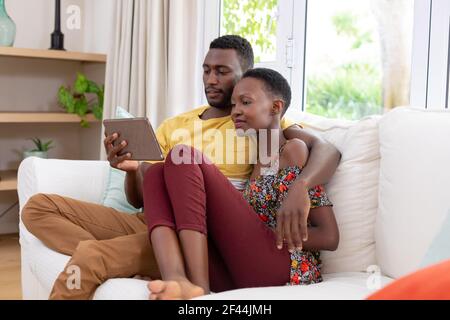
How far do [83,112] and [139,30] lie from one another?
0.72m

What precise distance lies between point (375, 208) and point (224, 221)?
1.45ft

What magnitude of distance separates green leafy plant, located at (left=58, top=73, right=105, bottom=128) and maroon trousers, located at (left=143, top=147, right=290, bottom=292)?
2204 mm

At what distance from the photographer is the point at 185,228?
58.9 inches

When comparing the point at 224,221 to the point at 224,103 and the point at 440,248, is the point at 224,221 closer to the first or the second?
the point at 440,248

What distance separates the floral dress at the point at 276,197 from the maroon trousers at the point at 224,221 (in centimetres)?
9

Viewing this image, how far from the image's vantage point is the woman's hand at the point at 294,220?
5.05 ft

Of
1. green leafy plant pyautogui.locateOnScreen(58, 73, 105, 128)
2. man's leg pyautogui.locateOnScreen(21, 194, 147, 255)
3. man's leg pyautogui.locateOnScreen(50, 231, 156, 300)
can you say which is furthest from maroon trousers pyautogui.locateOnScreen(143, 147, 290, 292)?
green leafy plant pyautogui.locateOnScreen(58, 73, 105, 128)

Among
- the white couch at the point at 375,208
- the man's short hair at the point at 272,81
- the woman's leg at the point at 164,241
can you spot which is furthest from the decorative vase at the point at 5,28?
the woman's leg at the point at 164,241

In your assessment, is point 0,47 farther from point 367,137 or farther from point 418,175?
point 418,175

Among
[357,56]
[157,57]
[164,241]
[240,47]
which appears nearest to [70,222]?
[164,241]

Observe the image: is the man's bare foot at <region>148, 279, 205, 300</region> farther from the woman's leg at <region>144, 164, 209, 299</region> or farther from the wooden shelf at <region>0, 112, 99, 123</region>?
the wooden shelf at <region>0, 112, 99, 123</region>
